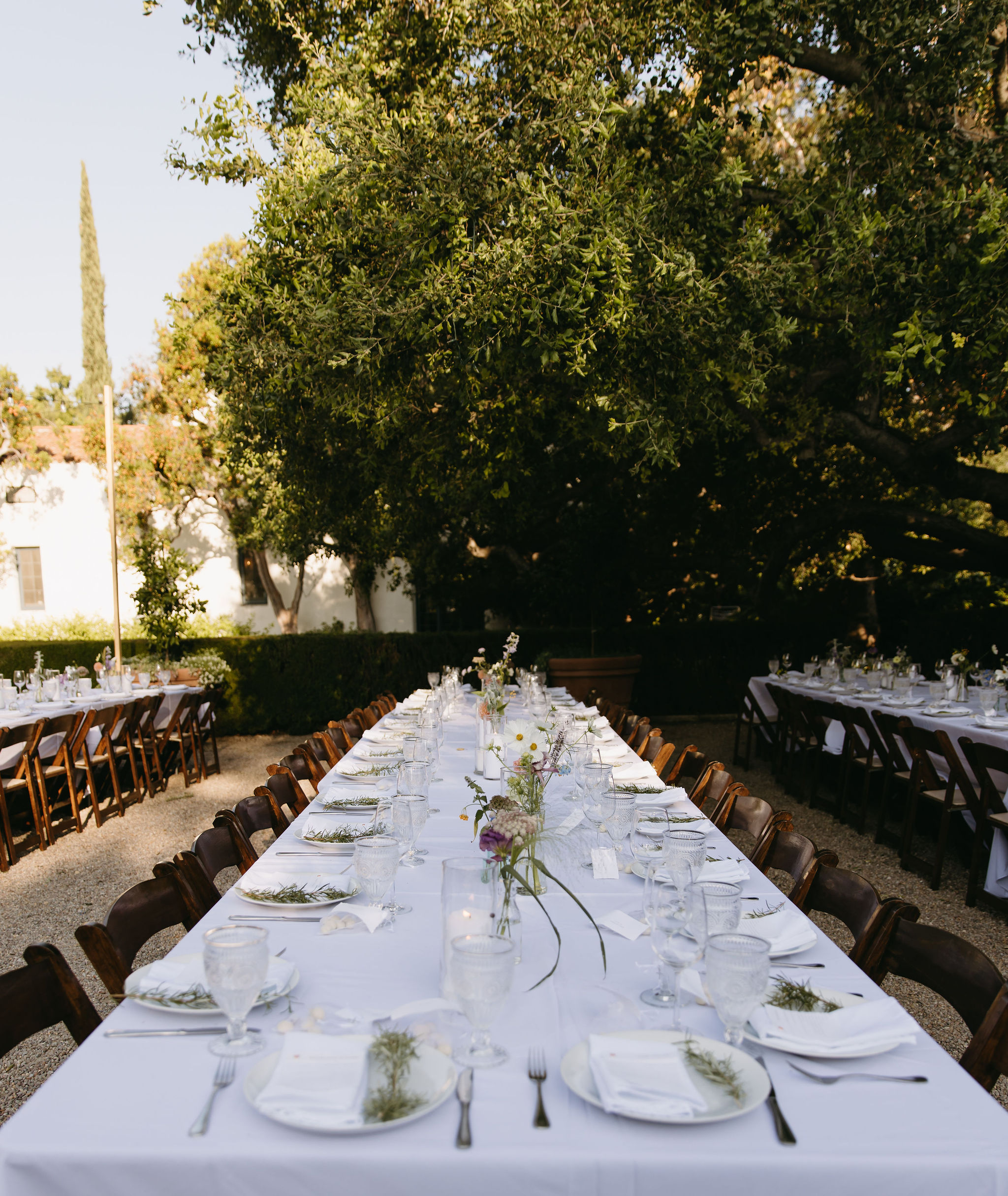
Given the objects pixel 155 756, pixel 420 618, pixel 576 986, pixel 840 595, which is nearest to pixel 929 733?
pixel 576 986

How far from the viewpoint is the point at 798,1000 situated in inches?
62.2

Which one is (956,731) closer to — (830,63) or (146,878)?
(830,63)

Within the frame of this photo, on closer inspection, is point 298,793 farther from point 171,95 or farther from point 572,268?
point 171,95

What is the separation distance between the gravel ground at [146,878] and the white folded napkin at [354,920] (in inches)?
66.2

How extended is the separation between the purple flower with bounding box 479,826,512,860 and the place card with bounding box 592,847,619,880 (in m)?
0.75

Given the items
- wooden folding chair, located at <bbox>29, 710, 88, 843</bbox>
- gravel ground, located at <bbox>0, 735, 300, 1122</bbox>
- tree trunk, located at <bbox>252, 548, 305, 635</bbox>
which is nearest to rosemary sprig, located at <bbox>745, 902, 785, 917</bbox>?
gravel ground, located at <bbox>0, 735, 300, 1122</bbox>

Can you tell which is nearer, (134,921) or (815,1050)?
(815,1050)

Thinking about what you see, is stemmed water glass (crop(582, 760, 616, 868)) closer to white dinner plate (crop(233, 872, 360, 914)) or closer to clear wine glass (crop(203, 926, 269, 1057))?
white dinner plate (crop(233, 872, 360, 914))

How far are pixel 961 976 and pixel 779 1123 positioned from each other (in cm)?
77

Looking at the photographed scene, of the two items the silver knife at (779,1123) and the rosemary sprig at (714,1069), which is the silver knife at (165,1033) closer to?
the rosemary sprig at (714,1069)

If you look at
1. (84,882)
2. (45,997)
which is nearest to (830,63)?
(45,997)

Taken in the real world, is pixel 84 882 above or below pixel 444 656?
below

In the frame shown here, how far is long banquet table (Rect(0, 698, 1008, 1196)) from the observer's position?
117 cm

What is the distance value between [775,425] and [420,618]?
9.78 metres
